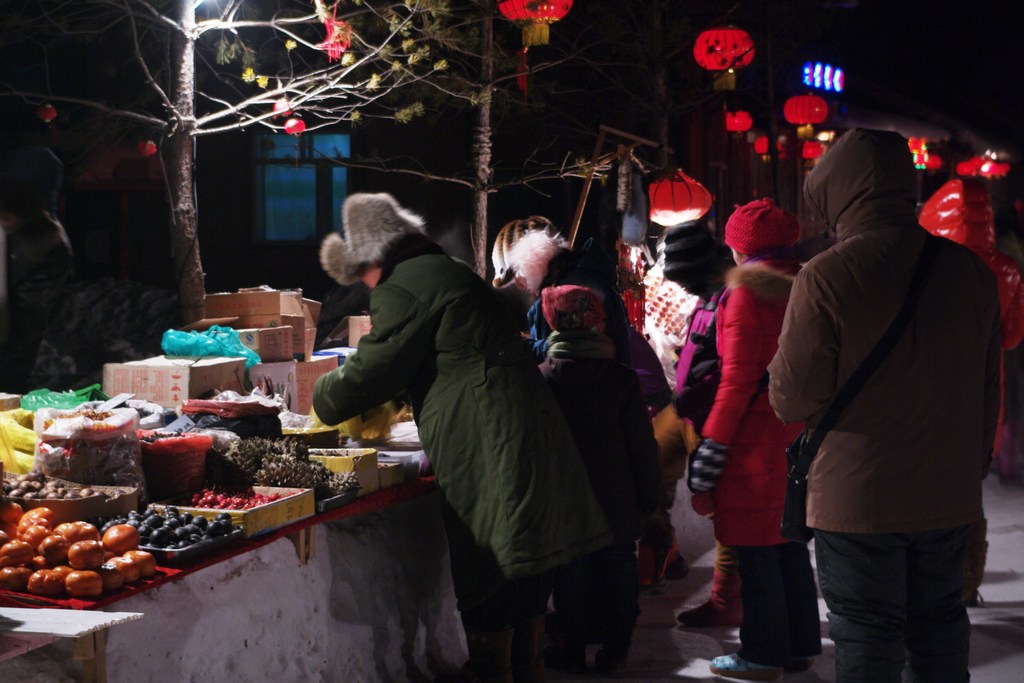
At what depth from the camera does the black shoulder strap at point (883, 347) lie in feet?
11.1

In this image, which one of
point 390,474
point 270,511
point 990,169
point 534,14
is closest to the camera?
point 270,511

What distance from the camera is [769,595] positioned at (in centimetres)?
507

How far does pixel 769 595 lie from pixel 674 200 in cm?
563

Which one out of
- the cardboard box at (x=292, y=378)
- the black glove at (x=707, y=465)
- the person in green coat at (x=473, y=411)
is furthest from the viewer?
the cardboard box at (x=292, y=378)

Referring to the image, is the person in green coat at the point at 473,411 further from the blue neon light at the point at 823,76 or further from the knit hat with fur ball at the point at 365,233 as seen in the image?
the blue neon light at the point at 823,76

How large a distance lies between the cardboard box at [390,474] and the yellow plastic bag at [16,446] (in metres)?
1.38

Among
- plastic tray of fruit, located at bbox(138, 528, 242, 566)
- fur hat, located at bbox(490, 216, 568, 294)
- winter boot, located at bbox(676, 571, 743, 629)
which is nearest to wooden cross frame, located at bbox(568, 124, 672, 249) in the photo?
fur hat, located at bbox(490, 216, 568, 294)

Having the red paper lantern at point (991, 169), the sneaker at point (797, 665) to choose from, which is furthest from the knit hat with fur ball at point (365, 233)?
the red paper lantern at point (991, 169)

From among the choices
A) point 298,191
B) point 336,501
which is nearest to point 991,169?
point 298,191

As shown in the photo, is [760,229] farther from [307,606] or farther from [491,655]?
[307,606]

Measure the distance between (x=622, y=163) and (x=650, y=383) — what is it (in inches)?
177

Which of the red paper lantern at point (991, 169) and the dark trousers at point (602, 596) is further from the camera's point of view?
the red paper lantern at point (991, 169)

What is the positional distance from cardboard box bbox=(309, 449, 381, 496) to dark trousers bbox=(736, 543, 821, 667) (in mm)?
1718

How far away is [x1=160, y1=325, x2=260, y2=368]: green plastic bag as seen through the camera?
21.7 ft
